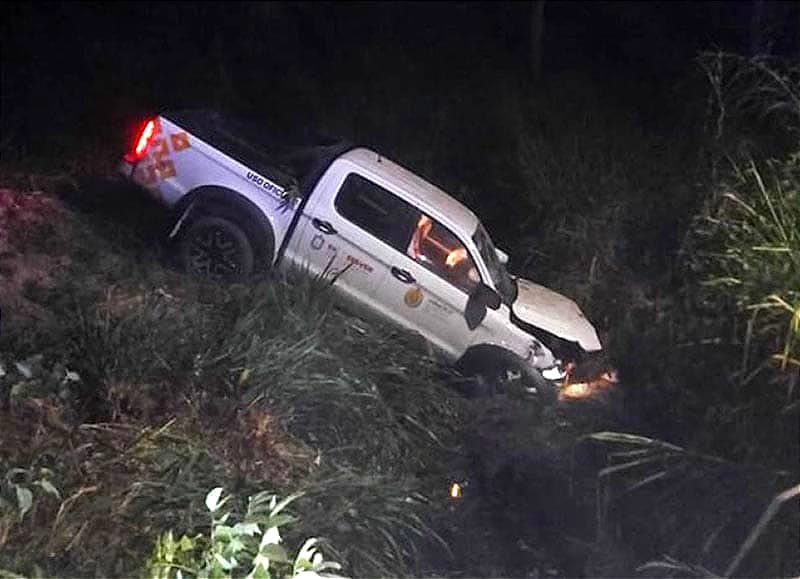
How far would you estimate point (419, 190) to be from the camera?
21.8ft

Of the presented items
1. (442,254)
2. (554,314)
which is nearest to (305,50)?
(442,254)

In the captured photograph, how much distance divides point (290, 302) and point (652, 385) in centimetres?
166

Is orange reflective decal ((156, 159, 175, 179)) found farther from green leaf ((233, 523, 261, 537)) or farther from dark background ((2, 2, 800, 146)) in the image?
green leaf ((233, 523, 261, 537))

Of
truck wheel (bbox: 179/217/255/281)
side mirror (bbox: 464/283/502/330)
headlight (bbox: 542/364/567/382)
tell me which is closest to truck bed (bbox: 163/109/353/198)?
truck wheel (bbox: 179/217/255/281)

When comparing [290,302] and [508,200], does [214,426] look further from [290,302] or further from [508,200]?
[508,200]

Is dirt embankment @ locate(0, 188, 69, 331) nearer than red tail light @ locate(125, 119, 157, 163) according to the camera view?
Yes

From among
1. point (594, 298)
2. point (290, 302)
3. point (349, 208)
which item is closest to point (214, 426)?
point (290, 302)

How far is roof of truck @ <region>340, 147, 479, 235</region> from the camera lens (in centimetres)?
659

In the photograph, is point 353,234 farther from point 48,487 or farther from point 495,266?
point 48,487

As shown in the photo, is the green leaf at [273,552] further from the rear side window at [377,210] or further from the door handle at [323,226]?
the rear side window at [377,210]

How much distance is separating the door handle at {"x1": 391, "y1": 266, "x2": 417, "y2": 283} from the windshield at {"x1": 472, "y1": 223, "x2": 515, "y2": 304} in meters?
0.35

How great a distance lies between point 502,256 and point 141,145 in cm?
166

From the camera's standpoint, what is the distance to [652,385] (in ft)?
21.7

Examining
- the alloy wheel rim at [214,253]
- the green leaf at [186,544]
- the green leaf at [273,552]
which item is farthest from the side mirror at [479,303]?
the green leaf at [186,544]
